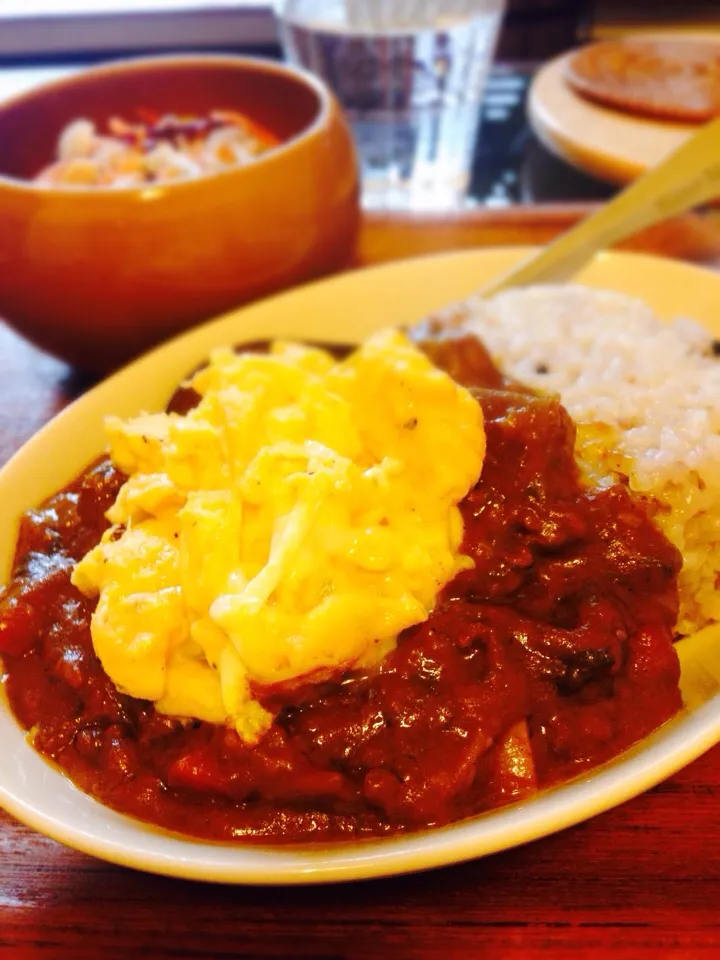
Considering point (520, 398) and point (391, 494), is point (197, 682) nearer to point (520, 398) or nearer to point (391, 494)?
point (391, 494)

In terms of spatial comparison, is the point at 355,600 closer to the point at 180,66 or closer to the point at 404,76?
the point at 180,66

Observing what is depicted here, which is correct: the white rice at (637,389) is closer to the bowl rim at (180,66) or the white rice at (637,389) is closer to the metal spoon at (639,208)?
the metal spoon at (639,208)

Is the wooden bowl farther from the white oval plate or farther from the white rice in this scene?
the white rice

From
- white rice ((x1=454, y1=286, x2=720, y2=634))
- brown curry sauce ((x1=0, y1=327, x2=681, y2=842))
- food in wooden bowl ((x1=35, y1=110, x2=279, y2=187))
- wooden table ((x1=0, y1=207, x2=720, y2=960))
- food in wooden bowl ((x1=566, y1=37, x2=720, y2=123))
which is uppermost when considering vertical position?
food in wooden bowl ((x1=35, y1=110, x2=279, y2=187))

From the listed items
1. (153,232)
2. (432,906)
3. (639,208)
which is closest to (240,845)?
(432,906)

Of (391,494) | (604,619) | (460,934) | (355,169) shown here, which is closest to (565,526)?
(604,619)

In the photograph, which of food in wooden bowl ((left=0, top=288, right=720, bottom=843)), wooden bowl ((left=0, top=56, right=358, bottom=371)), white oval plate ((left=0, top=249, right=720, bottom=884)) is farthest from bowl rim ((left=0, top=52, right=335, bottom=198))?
food in wooden bowl ((left=0, top=288, right=720, bottom=843))
